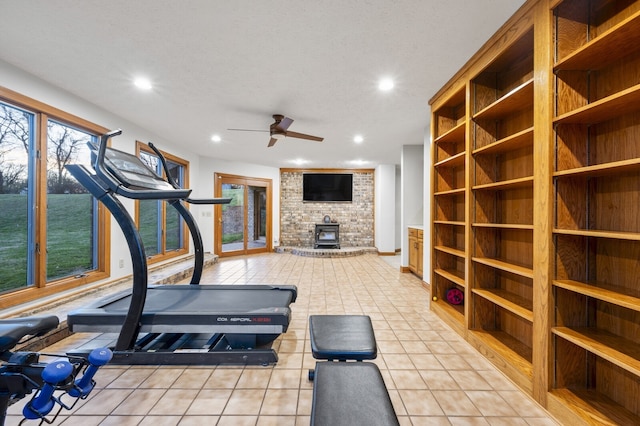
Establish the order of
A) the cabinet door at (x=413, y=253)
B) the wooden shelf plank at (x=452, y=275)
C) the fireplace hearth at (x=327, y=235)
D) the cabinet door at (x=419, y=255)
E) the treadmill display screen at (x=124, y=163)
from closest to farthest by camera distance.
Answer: the treadmill display screen at (x=124, y=163) → the wooden shelf plank at (x=452, y=275) → the cabinet door at (x=419, y=255) → the cabinet door at (x=413, y=253) → the fireplace hearth at (x=327, y=235)

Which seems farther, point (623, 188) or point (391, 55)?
point (391, 55)

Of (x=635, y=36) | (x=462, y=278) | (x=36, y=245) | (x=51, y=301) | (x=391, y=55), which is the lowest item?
(x=51, y=301)

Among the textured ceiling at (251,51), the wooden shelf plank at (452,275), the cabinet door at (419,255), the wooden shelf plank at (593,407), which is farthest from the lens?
the cabinet door at (419,255)

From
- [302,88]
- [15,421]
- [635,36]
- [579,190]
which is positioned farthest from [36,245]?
[635,36]

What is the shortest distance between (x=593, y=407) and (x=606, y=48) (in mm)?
1972

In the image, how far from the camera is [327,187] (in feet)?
26.7

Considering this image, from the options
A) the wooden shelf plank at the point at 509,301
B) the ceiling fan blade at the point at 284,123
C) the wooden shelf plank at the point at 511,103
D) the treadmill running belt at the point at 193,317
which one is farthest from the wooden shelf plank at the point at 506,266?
the ceiling fan blade at the point at 284,123

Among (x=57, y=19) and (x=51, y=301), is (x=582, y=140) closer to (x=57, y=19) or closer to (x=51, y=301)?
(x=57, y=19)

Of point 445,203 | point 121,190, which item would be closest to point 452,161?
point 445,203

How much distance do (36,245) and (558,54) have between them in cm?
478

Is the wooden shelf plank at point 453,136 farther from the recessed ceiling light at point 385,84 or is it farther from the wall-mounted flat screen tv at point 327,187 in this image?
the wall-mounted flat screen tv at point 327,187

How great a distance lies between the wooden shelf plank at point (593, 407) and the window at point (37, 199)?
166 inches

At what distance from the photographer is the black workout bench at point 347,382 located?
3.20 feet

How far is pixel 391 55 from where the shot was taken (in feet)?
7.75
